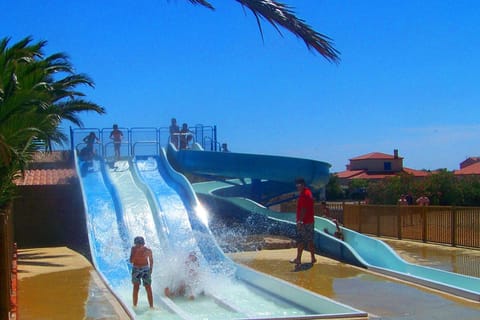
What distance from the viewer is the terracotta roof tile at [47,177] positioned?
22094 mm

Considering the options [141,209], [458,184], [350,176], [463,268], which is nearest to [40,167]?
[141,209]

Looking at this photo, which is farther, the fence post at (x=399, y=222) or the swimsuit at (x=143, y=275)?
the fence post at (x=399, y=222)

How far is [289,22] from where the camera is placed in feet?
15.5

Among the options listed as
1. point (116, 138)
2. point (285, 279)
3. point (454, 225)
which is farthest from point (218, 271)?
point (116, 138)

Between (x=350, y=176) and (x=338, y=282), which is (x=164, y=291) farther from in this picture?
(x=350, y=176)

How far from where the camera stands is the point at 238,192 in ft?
85.6

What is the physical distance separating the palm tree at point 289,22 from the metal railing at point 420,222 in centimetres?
1587

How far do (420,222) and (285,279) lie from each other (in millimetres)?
9629

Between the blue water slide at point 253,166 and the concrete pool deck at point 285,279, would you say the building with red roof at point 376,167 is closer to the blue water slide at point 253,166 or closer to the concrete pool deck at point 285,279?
the blue water slide at point 253,166

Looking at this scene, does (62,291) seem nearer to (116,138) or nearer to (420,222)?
(420,222)

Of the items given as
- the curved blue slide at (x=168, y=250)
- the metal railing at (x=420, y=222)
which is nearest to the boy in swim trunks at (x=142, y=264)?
the curved blue slide at (x=168, y=250)

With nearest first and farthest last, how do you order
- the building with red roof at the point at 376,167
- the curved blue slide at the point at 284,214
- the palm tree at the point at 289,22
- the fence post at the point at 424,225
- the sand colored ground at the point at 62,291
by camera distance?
the palm tree at the point at 289,22
the sand colored ground at the point at 62,291
the curved blue slide at the point at 284,214
the fence post at the point at 424,225
the building with red roof at the point at 376,167

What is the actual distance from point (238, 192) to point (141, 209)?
22.8 ft

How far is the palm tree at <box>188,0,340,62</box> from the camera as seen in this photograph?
463 cm
